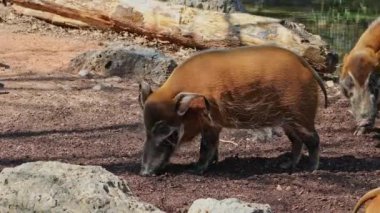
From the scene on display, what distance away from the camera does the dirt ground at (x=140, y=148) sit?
16.1 feet

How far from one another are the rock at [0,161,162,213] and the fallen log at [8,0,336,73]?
499 cm

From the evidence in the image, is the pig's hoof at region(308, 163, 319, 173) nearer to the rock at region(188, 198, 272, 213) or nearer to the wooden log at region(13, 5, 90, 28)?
the rock at region(188, 198, 272, 213)

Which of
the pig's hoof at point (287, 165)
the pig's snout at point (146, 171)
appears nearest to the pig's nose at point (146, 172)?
the pig's snout at point (146, 171)

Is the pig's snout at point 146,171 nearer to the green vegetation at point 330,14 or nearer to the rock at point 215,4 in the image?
the rock at point 215,4

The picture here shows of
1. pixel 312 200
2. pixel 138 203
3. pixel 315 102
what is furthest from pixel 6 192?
pixel 315 102

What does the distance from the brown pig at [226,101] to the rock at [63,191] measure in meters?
1.43

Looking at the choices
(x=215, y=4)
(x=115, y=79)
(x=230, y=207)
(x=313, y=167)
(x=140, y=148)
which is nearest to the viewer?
(x=230, y=207)

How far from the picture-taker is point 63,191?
3668mm

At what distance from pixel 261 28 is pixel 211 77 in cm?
375

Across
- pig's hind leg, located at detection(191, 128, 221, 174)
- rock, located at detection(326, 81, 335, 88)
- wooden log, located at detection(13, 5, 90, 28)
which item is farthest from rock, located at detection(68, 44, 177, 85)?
pig's hind leg, located at detection(191, 128, 221, 174)

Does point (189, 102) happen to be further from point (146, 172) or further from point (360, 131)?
point (360, 131)

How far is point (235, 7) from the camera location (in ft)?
33.7

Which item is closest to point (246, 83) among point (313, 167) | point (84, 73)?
point (313, 167)

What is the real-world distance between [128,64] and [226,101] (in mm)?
3043
